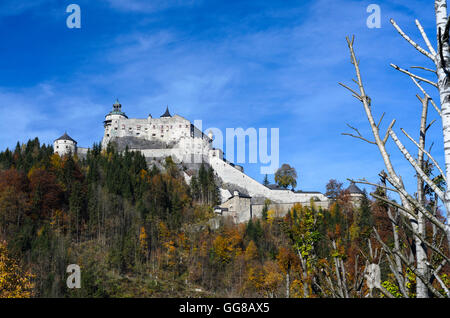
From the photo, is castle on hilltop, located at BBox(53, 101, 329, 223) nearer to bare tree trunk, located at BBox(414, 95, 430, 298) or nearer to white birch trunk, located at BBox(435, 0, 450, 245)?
bare tree trunk, located at BBox(414, 95, 430, 298)

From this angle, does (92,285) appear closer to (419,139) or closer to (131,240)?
(131,240)

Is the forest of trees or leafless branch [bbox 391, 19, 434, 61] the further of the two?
the forest of trees

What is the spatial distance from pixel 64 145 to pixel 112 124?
50.0 ft

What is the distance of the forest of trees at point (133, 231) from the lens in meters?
47.0

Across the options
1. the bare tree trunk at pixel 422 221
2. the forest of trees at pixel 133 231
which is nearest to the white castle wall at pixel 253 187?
the forest of trees at pixel 133 231

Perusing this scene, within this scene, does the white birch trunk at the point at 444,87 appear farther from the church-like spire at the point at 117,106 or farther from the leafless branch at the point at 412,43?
the church-like spire at the point at 117,106

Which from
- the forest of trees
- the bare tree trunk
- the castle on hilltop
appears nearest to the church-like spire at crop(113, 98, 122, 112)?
the castle on hilltop

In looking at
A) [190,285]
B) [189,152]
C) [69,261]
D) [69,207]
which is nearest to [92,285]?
[69,261]

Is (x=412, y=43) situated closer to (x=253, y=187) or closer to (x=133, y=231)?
(x=133, y=231)

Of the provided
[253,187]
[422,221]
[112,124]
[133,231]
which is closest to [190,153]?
[253,187]

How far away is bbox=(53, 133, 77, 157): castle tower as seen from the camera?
311 ft
